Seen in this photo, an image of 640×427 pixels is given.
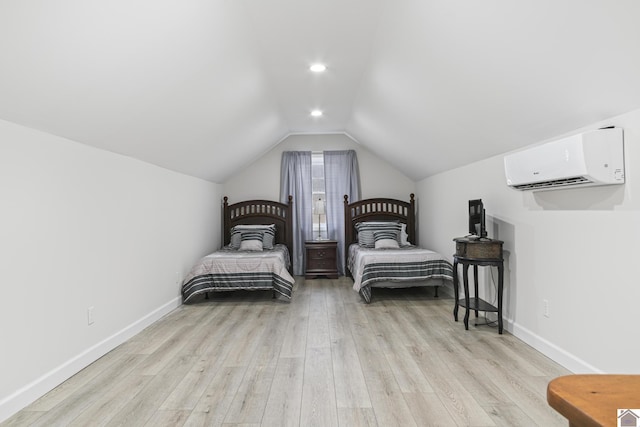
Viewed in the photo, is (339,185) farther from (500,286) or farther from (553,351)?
(553,351)

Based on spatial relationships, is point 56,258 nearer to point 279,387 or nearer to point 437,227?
point 279,387

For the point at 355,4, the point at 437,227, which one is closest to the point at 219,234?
the point at 437,227

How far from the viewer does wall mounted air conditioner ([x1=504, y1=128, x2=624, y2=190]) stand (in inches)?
80.6

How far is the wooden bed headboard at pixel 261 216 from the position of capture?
6348 mm

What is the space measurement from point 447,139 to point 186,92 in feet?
8.46

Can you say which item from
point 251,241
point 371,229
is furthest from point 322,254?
point 251,241

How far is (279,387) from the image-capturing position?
2299 millimetres

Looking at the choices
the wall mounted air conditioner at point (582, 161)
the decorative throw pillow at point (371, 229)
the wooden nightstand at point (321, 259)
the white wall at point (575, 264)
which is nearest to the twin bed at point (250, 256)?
the wooden nightstand at point (321, 259)

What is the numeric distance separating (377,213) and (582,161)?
14.3 ft

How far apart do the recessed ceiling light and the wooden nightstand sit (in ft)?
10.0

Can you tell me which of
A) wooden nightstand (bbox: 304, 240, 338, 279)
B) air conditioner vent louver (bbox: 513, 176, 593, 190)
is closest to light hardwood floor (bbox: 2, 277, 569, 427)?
air conditioner vent louver (bbox: 513, 176, 593, 190)

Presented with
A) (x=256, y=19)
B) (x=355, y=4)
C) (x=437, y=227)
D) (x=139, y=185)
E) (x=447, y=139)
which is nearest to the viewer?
(x=355, y=4)

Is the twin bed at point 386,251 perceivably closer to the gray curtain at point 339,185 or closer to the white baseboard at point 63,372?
the gray curtain at point 339,185

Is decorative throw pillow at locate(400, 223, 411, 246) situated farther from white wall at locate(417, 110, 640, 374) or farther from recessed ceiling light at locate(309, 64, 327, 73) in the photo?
recessed ceiling light at locate(309, 64, 327, 73)
